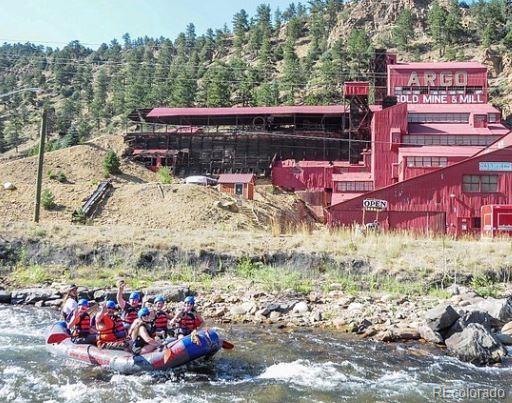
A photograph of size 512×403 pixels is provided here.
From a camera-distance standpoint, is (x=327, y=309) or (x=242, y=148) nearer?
(x=327, y=309)

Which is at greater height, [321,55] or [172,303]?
[321,55]

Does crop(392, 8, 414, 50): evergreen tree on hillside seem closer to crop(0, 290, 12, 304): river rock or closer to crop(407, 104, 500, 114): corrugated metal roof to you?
crop(407, 104, 500, 114): corrugated metal roof

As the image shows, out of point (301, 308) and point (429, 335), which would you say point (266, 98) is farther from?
point (429, 335)

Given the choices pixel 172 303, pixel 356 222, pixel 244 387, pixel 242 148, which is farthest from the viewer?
pixel 242 148

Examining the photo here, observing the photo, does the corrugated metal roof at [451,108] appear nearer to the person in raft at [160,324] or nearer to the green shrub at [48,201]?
the green shrub at [48,201]

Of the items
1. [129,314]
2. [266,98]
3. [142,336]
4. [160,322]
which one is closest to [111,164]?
[266,98]

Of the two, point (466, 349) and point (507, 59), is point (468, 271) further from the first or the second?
point (507, 59)

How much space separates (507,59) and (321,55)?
132ft

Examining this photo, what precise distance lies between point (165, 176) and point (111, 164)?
584 cm

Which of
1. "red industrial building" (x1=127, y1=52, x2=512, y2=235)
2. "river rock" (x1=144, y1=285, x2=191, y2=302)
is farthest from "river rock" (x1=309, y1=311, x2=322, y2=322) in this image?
"red industrial building" (x1=127, y1=52, x2=512, y2=235)

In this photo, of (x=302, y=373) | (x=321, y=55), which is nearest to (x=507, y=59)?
(x=321, y=55)

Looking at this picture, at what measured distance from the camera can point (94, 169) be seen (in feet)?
157

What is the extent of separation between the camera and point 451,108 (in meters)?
48.8

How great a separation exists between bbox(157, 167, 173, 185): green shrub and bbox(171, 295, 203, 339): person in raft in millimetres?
28181
